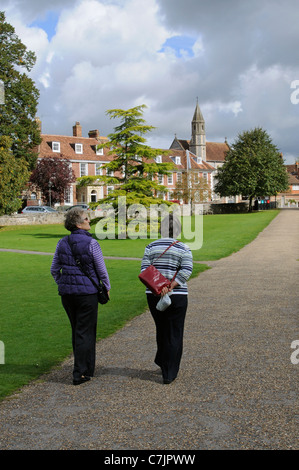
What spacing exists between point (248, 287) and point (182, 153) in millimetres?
82724

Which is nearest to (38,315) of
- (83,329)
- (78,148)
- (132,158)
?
(83,329)

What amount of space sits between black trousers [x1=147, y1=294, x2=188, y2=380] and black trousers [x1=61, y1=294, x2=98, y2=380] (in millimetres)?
712

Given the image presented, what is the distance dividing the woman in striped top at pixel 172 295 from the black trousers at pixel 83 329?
711 millimetres

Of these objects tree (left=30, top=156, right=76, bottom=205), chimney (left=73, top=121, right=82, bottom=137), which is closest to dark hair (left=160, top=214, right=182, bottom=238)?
tree (left=30, top=156, right=76, bottom=205)

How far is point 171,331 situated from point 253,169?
219 feet

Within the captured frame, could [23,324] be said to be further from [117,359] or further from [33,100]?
[33,100]

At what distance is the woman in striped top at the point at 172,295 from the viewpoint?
5801mm

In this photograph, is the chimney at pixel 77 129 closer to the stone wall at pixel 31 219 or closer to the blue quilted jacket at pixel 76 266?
the stone wall at pixel 31 219

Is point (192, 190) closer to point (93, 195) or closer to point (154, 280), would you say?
point (93, 195)

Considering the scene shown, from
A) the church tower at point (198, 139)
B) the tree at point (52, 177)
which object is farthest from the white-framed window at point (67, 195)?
the church tower at point (198, 139)

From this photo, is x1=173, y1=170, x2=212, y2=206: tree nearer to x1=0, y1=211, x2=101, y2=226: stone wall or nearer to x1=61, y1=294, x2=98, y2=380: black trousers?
x1=0, y1=211, x2=101, y2=226: stone wall

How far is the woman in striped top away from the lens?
228 inches

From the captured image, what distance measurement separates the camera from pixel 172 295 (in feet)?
19.1

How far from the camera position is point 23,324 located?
30.3 feet
